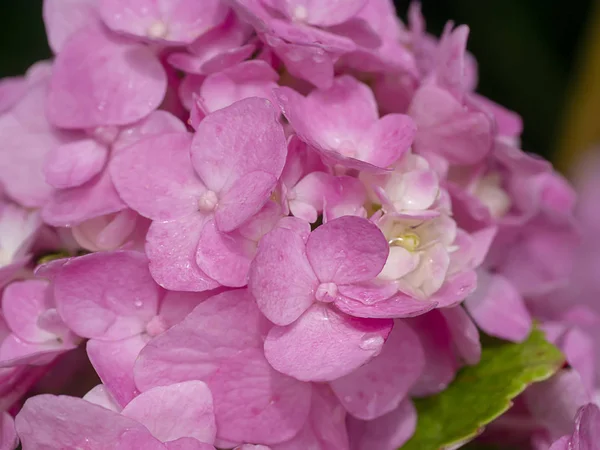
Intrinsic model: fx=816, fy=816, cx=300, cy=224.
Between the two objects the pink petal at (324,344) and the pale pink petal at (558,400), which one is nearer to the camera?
the pink petal at (324,344)

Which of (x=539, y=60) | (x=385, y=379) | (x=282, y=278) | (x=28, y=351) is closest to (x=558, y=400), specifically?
(x=385, y=379)

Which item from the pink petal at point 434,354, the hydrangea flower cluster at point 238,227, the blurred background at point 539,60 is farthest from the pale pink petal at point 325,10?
the blurred background at point 539,60

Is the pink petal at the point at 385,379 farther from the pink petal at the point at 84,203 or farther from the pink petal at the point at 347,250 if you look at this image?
the pink petal at the point at 84,203

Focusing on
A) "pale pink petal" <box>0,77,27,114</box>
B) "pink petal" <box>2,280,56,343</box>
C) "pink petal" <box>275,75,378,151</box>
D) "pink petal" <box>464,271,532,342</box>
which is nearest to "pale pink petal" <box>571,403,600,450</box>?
"pink petal" <box>464,271,532,342</box>

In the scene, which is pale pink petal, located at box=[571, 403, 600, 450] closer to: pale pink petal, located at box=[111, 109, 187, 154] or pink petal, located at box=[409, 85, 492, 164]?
pink petal, located at box=[409, 85, 492, 164]

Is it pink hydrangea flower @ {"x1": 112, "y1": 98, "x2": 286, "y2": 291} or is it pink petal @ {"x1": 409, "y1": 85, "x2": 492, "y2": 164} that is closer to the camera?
pink hydrangea flower @ {"x1": 112, "y1": 98, "x2": 286, "y2": 291}

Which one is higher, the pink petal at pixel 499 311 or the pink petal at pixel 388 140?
the pink petal at pixel 388 140

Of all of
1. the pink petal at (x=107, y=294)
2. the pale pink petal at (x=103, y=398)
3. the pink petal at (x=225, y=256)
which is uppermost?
the pink petal at (x=225, y=256)
